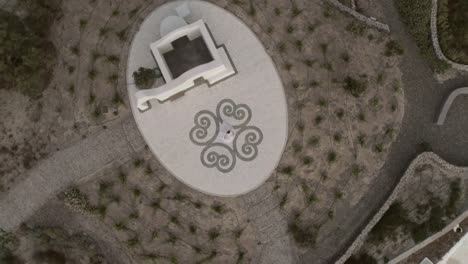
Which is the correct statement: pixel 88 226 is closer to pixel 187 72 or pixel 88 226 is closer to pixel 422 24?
pixel 187 72

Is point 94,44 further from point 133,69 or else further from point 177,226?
point 177,226

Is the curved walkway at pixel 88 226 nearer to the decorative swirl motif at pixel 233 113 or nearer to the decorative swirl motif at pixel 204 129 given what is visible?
the decorative swirl motif at pixel 204 129

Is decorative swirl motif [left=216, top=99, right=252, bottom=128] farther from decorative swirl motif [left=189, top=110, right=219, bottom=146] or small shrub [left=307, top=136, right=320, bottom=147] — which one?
small shrub [left=307, top=136, right=320, bottom=147]

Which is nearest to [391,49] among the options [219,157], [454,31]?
[454,31]

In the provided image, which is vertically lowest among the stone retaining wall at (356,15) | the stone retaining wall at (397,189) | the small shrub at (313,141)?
the stone retaining wall at (397,189)

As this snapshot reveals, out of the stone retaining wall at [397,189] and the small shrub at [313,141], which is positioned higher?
the small shrub at [313,141]

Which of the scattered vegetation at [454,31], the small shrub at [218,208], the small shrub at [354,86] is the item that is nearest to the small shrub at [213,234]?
the small shrub at [218,208]
